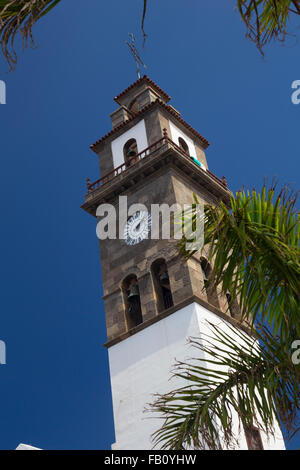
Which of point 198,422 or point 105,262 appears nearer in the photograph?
point 198,422

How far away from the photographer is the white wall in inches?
1247

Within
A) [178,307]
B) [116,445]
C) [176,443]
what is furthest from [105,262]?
[176,443]

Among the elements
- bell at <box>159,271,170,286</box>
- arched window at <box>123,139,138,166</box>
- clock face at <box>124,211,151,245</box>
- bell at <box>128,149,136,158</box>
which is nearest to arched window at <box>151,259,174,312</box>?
bell at <box>159,271,170,286</box>

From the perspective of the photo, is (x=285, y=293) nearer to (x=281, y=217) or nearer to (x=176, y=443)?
(x=281, y=217)

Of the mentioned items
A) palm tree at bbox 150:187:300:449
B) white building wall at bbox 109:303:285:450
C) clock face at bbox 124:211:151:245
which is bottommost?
palm tree at bbox 150:187:300:449

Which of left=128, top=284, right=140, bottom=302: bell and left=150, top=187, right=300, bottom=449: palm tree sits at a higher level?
left=128, top=284, right=140, bottom=302: bell

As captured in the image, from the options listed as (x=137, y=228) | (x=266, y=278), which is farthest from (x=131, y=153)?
(x=266, y=278)

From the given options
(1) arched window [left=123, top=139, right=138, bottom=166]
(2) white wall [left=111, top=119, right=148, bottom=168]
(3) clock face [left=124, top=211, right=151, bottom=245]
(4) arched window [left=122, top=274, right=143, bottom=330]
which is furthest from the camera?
(1) arched window [left=123, top=139, right=138, bottom=166]

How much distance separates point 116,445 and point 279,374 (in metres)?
19.1

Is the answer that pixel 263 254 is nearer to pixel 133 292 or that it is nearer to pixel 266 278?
pixel 266 278

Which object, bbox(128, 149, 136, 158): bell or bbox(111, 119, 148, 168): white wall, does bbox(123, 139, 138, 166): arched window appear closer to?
bbox(128, 149, 136, 158): bell

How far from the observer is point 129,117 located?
115 ft

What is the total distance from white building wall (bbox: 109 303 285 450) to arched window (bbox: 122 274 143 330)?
1.07 meters
